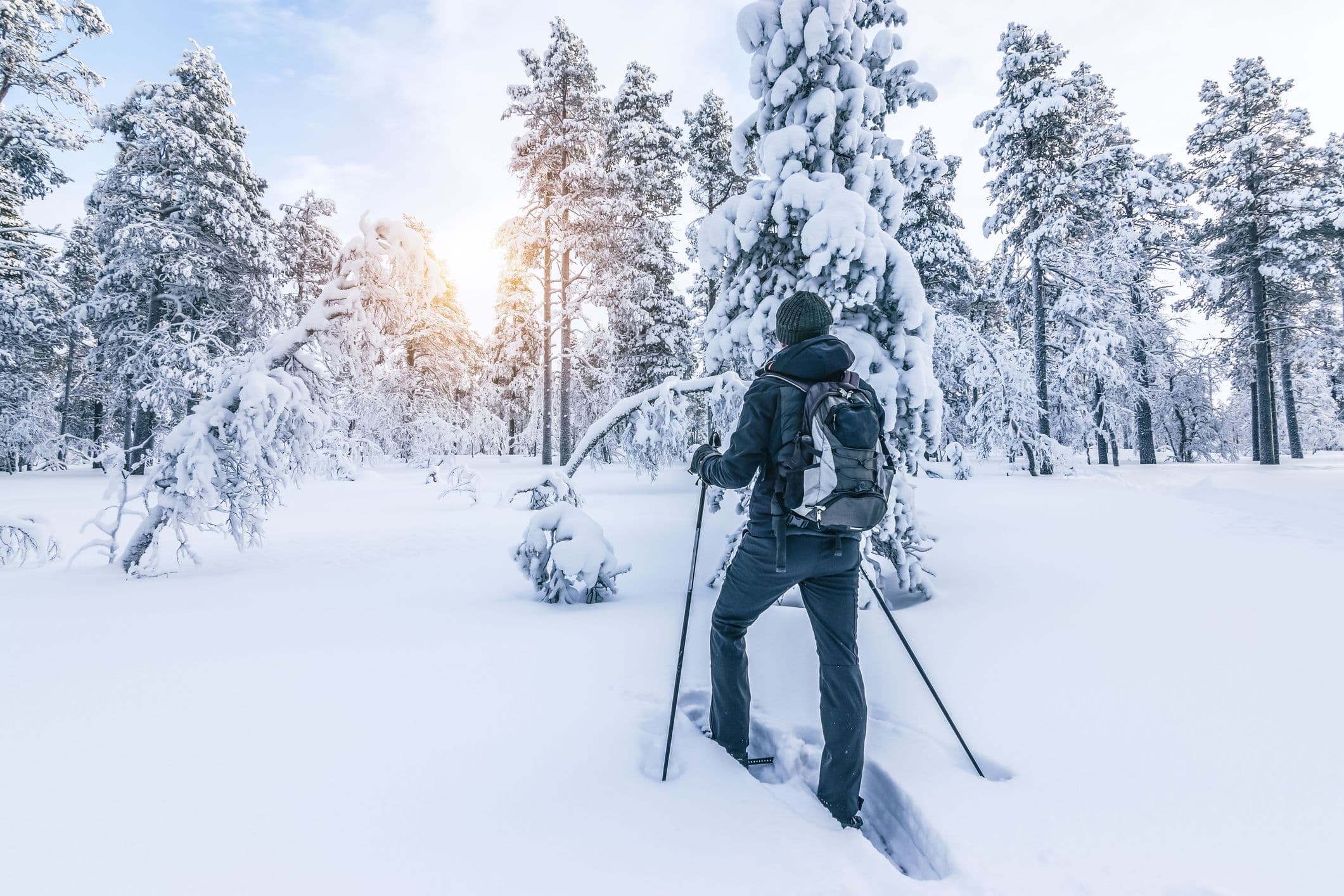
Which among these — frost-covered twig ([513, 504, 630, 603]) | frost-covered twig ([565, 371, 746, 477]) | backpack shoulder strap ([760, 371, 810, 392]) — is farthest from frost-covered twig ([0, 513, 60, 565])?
backpack shoulder strap ([760, 371, 810, 392])

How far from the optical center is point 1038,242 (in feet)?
64.0

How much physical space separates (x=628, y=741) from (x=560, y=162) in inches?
842

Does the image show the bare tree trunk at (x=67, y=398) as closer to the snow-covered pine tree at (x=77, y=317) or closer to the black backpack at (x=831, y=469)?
the snow-covered pine tree at (x=77, y=317)

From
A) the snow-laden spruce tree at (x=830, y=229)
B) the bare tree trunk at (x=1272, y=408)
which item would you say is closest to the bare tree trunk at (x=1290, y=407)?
the bare tree trunk at (x=1272, y=408)

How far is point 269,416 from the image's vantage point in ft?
22.5

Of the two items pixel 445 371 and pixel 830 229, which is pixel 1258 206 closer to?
pixel 830 229

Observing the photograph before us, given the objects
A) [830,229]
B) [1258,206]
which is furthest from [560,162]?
[1258,206]

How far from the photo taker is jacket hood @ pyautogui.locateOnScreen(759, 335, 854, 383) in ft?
9.33

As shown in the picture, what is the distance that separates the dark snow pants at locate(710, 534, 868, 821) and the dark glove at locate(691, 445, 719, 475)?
0.45 metres

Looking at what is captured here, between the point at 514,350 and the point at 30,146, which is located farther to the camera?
the point at 514,350

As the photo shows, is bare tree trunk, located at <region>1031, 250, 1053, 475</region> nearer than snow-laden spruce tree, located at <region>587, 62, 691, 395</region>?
Yes

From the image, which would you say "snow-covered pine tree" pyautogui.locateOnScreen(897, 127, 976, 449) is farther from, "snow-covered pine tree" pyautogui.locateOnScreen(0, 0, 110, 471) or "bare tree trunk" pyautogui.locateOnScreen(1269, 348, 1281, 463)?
"snow-covered pine tree" pyautogui.locateOnScreen(0, 0, 110, 471)

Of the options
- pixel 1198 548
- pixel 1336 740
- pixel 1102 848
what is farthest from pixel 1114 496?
pixel 1102 848

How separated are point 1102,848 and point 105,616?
7421mm
